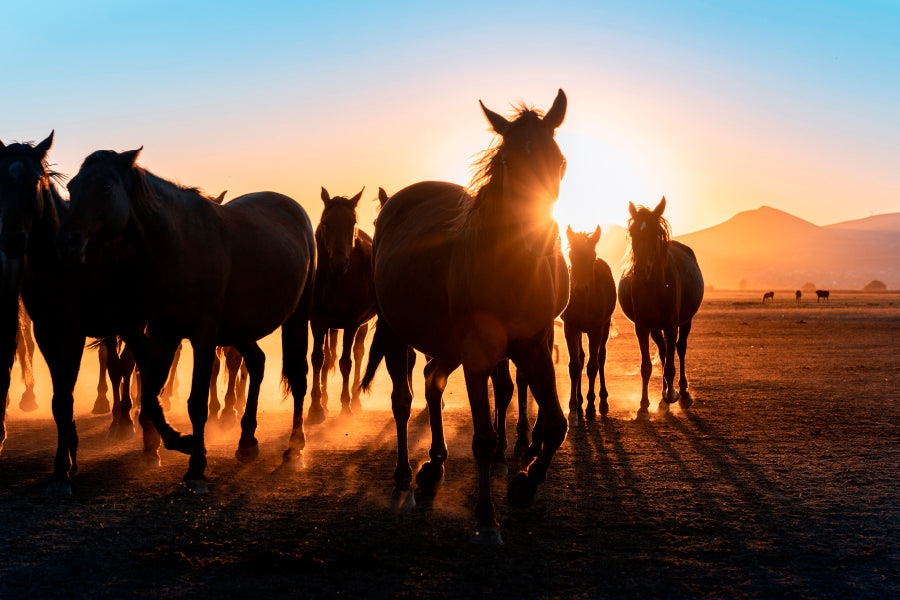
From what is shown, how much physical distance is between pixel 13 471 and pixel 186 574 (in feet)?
12.4

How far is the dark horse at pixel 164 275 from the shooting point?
5.95 meters

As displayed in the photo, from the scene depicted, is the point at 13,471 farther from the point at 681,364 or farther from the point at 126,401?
the point at 681,364

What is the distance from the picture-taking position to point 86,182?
584 cm

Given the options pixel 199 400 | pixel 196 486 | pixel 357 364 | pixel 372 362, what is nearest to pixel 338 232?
pixel 372 362

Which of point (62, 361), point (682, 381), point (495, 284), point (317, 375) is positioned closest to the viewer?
point (495, 284)

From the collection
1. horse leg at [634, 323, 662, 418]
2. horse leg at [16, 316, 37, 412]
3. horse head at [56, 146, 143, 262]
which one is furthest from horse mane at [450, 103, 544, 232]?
horse leg at [16, 316, 37, 412]

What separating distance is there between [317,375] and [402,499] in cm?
506

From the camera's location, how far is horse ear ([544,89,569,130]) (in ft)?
15.9

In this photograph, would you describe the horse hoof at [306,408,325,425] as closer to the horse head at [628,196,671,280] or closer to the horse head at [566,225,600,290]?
the horse head at [566,225,600,290]

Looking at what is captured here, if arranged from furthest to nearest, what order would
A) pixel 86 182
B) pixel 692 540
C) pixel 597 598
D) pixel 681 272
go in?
pixel 681 272
pixel 86 182
pixel 692 540
pixel 597 598

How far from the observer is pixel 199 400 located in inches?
251

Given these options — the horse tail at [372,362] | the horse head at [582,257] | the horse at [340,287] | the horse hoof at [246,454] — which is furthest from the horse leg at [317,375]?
the horse head at [582,257]

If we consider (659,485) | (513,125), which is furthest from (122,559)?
(659,485)

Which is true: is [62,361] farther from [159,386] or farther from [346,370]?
[346,370]
